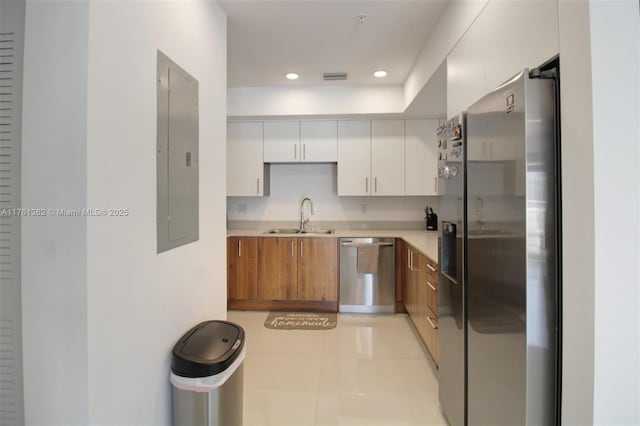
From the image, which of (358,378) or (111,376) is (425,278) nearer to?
(358,378)

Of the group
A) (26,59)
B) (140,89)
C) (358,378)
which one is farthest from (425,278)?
(26,59)

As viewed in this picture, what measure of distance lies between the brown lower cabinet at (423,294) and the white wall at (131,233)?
1674 millimetres

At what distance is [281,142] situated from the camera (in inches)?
156

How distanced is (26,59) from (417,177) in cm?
365

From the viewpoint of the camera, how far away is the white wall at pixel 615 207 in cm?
92

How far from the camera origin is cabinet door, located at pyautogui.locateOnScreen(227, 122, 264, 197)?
4000mm

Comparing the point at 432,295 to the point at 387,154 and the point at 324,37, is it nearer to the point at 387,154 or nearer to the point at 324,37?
the point at 387,154

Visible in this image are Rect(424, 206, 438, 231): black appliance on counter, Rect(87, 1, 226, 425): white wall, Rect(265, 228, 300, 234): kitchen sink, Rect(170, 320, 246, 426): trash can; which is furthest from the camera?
Rect(265, 228, 300, 234): kitchen sink

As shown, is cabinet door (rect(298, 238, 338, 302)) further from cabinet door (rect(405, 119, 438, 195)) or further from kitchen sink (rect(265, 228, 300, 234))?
cabinet door (rect(405, 119, 438, 195))

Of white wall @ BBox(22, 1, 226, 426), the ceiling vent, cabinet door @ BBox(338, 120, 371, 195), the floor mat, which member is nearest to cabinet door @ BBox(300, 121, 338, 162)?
cabinet door @ BBox(338, 120, 371, 195)

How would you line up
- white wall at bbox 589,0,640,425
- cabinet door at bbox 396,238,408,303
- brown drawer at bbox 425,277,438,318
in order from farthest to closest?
cabinet door at bbox 396,238,408,303 < brown drawer at bbox 425,277,438,318 < white wall at bbox 589,0,640,425

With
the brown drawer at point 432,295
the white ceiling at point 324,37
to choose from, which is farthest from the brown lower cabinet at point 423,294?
the white ceiling at point 324,37

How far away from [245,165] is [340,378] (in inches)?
107

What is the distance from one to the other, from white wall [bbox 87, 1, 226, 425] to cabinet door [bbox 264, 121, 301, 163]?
2.21 m
